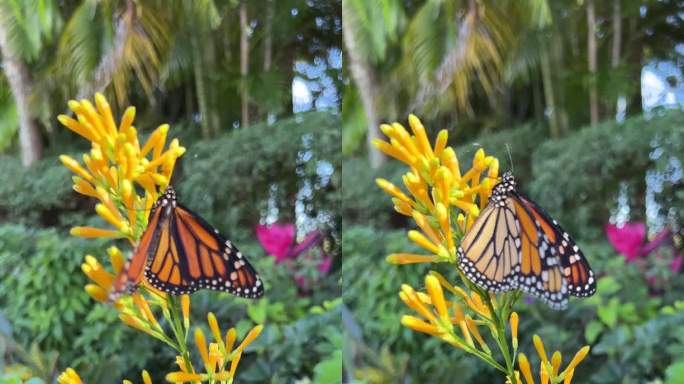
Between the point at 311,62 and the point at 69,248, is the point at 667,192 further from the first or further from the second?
the point at 69,248

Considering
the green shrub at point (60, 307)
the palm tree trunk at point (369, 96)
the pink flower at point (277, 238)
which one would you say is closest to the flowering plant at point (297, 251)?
the pink flower at point (277, 238)

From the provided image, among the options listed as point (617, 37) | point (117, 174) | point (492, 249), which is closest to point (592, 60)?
point (617, 37)

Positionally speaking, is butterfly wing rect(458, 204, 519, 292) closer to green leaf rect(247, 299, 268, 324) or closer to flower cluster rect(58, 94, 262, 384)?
flower cluster rect(58, 94, 262, 384)

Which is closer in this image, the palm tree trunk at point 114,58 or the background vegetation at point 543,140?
the palm tree trunk at point 114,58

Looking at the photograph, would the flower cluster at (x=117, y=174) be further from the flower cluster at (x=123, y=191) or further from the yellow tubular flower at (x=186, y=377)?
the yellow tubular flower at (x=186, y=377)

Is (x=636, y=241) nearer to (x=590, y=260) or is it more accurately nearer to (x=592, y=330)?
(x=590, y=260)

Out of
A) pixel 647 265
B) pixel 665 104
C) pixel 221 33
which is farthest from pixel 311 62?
pixel 647 265

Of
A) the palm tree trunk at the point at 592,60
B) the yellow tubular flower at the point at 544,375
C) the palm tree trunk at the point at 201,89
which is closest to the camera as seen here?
the yellow tubular flower at the point at 544,375
